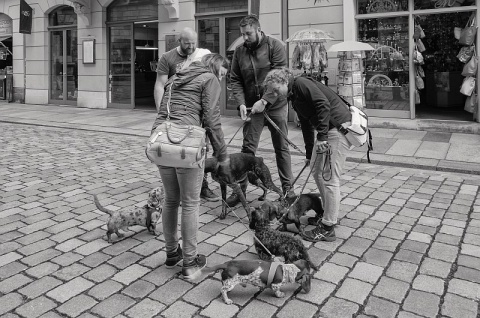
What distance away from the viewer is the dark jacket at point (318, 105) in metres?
4.15

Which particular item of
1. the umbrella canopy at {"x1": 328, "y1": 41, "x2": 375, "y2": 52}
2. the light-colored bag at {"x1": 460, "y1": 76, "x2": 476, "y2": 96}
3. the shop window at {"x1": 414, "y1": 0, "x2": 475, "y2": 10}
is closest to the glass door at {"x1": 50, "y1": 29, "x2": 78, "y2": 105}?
the umbrella canopy at {"x1": 328, "y1": 41, "x2": 375, "y2": 52}

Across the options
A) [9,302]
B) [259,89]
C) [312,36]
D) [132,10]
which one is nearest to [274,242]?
[9,302]

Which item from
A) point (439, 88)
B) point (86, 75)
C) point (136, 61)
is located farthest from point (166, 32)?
point (439, 88)

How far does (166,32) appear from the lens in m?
15.1

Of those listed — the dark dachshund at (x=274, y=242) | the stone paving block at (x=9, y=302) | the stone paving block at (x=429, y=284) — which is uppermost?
the dark dachshund at (x=274, y=242)

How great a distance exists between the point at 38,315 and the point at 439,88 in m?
13.6

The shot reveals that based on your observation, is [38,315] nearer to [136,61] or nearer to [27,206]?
[27,206]

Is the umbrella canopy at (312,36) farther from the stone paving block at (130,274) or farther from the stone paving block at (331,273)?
the stone paving block at (130,274)

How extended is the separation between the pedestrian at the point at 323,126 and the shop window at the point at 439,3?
27.5ft

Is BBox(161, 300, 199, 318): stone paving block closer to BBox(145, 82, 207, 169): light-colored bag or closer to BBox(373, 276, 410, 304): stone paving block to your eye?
BBox(145, 82, 207, 169): light-colored bag

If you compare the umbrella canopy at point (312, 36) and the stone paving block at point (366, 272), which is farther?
→ the umbrella canopy at point (312, 36)

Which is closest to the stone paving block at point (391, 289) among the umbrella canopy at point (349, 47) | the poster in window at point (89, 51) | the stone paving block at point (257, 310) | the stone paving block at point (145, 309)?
the stone paving block at point (257, 310)

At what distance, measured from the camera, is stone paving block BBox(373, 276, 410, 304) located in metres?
3.30

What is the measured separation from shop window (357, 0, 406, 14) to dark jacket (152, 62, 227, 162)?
9.76m
